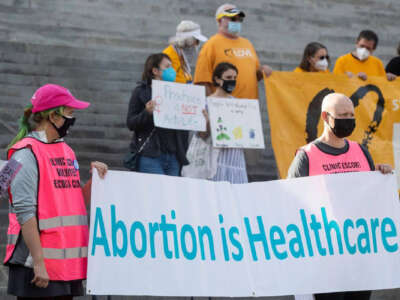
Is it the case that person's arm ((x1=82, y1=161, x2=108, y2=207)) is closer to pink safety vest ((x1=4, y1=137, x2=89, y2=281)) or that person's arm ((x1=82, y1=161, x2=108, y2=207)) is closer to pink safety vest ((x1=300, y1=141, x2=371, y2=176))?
pink safety vest ((x1=4, y1=137, x2=89, y2=281))

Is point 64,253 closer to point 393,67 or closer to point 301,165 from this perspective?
point 301,165

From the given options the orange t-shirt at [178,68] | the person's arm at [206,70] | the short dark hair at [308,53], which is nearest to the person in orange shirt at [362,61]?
the short dark hair at [308,53]

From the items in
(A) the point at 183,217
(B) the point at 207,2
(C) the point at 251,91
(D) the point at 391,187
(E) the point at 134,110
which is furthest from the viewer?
(B) the point at 207,2

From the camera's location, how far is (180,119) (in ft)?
26.6

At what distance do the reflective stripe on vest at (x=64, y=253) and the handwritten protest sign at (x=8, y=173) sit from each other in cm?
45

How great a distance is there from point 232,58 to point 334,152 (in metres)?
3.38

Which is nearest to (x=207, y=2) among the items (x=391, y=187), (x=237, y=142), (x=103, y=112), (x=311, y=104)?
(x=103, y=112)

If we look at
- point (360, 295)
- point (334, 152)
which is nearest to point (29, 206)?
point (334, 152)

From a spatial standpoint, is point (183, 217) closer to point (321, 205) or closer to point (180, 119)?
point (321, 205)

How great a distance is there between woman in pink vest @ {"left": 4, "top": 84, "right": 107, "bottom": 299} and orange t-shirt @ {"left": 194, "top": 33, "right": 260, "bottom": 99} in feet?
12.8

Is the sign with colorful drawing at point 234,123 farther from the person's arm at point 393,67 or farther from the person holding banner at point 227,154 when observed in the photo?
the person's arm at point 393,67

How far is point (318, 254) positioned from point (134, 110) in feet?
9.64

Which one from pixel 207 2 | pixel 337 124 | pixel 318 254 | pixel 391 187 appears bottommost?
pixel 318 254

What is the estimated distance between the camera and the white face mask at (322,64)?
9.34 m
